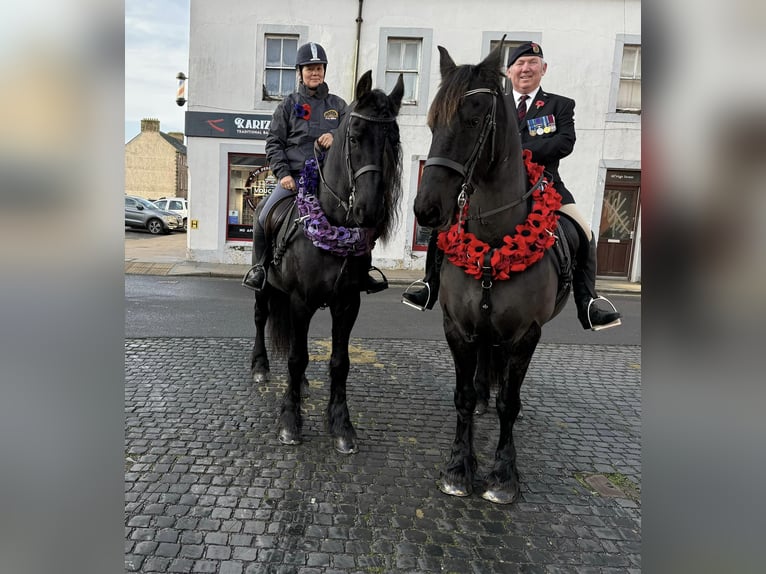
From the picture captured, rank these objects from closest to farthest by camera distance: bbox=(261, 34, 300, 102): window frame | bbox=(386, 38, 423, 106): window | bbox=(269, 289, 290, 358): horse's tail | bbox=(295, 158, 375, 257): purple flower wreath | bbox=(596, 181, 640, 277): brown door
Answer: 1. bbox=(295, 158, 375, 257): purple flower wreath
2. bbox=(269, 289, 290, 358): horse's tail
3. bbox=(261, 34, 300, 102): window frame
4. bbox=(386, 38, 423, 106): window
5. bbox=(596, 181, 640, 277): brown door

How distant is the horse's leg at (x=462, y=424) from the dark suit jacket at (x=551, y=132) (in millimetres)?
1419

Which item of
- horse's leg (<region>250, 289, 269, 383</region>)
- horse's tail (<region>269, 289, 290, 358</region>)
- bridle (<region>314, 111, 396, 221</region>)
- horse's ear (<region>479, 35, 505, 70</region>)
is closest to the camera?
horse's ear (<region>479, 35, 505, 70</region>)

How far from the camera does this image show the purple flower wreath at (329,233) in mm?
3564

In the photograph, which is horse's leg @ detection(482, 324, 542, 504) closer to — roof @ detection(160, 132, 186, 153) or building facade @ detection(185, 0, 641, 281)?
building facade @ detection(185, 0, 641, 281)

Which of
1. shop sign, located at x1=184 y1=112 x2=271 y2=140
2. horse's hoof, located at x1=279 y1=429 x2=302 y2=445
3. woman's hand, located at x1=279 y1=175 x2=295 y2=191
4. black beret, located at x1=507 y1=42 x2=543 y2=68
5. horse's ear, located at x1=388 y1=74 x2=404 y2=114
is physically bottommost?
horse's hoof, located at x1=279 y1=429 x2=302 y2=445

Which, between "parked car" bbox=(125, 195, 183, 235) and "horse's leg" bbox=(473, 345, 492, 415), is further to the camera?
"parked car" bbox=(125, 195, 183, 235)

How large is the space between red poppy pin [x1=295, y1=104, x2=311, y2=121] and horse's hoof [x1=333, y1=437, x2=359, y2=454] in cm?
270

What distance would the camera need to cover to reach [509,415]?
3.36 meters

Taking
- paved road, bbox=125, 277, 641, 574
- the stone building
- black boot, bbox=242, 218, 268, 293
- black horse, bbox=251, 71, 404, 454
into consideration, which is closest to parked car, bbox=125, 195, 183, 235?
the stone building

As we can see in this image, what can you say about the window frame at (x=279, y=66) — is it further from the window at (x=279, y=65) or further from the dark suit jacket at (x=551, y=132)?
the dark suit jacket at (x=551, y=132)

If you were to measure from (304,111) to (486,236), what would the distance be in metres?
2.08

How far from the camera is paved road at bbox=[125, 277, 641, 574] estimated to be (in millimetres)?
2654

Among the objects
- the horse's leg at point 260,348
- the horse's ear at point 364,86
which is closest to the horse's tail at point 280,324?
the horse's leg at point 260,348
